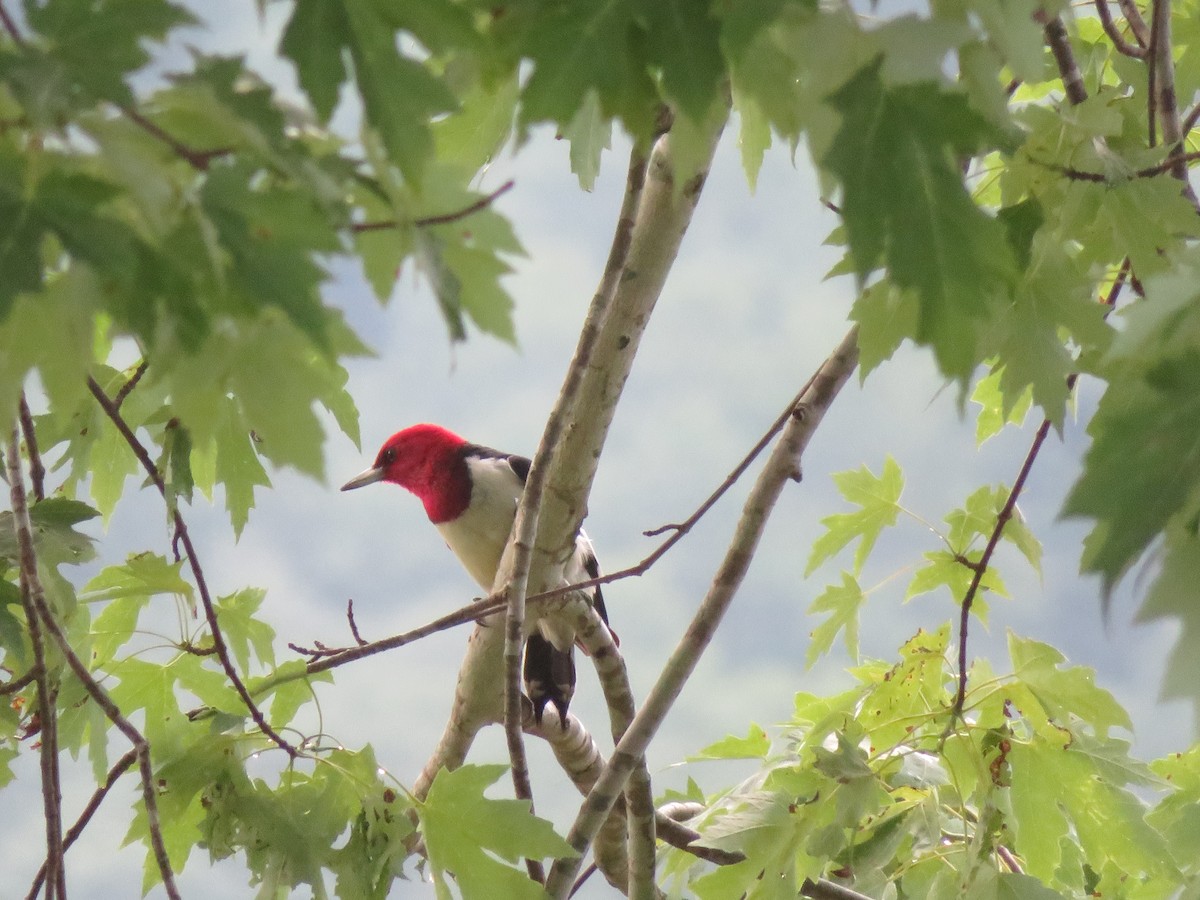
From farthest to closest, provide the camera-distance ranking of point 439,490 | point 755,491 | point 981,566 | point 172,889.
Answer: point 439,490 → point 755,491 → point 981,566 → point 172,889

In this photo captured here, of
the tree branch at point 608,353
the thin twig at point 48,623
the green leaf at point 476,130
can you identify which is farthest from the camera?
the tree branch at point 608,353

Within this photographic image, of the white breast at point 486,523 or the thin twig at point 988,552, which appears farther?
the white breast at point 486,523

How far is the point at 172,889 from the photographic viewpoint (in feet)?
5.68

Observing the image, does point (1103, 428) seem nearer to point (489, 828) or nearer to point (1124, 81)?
point (489, 828)

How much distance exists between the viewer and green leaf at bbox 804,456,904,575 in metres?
2.59

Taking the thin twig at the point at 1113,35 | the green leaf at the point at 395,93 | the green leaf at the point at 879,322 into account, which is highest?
the thin twig at the point at 1113,35

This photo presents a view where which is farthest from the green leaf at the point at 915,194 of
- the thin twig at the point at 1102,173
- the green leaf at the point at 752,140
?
the green leaf at the point at 752,140

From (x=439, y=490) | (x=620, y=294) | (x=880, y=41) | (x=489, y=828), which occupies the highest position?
(x=439, y=490)

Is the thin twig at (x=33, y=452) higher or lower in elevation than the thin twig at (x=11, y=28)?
higher

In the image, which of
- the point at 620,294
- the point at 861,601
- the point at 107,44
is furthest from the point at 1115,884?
the point at 107,44

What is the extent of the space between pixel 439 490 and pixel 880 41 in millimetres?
3247

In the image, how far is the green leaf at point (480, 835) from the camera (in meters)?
1.82

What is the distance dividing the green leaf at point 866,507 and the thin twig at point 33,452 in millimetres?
1578

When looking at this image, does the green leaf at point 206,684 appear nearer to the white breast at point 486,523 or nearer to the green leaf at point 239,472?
the green leaf at point 239,472
